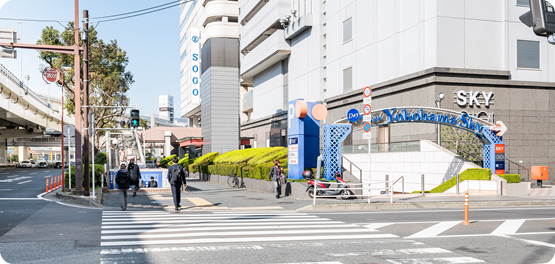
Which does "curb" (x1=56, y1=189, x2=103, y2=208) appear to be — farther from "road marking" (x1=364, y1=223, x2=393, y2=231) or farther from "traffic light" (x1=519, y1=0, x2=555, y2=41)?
"traffic light" (x1=519, y1=0, x2=555, y2=41)

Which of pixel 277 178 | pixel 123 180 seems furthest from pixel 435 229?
pixel 123 180

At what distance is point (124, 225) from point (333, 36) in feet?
93.4

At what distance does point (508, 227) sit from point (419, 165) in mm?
13902

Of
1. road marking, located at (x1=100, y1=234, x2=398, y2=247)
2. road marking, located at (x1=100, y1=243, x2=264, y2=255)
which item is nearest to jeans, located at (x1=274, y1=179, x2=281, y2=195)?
road marking, located at (x1=100, y1=234, x2=398, y2=247)

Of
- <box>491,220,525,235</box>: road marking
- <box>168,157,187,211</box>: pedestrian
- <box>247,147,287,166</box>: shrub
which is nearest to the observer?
<box>491,220,525,235</box>: road marking

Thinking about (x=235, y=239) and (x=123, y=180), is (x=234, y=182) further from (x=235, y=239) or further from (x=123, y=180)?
(x=235, y=239)

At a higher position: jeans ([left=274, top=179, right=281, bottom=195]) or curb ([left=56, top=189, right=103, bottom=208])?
jeans ([left=274, top=179, right=281, bottom=195])

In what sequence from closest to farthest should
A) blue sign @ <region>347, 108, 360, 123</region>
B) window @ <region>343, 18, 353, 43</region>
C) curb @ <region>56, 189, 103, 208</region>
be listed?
curb @ <region>56, 189, 103, 208</region> → blue sign @ <region>347, 108, 360, 123</region> → window @ <region>343, 18, 353, 43</region>

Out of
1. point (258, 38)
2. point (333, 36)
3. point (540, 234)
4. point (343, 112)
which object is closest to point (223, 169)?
point (343, 112)

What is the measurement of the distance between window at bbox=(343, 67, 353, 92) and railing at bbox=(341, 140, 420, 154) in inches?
251

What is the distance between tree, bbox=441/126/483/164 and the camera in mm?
26609

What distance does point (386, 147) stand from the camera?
28.6 meters

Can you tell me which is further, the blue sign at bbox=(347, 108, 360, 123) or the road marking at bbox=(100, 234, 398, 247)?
the blue sign at bbox=(347, 108, 360, 123)

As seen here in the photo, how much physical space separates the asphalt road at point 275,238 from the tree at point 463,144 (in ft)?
36.8
